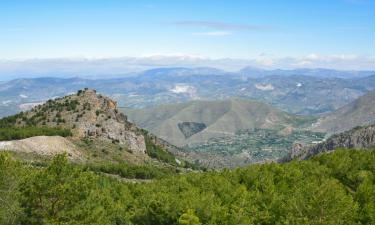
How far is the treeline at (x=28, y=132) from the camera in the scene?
17309 cm

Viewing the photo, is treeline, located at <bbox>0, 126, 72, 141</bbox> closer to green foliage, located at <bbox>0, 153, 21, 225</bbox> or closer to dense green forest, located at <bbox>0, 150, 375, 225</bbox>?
dense green forest, located at <bbox>0, 150, 375, 225</bbox>

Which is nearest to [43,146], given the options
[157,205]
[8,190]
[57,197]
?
[157,205]

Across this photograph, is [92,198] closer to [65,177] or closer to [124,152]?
[65,177]

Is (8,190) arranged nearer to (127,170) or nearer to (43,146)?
(43,146)

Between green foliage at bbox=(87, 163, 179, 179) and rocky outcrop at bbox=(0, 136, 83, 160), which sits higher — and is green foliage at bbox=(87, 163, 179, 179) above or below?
below

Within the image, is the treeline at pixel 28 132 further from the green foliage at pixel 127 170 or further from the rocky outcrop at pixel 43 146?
the green foliage at pixel 127 170

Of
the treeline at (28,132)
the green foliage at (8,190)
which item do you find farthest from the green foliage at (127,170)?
the green foliage at (8,190)

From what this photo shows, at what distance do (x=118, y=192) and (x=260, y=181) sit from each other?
31.5 m

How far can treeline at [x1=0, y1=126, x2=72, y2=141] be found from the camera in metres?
173

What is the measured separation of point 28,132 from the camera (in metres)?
177

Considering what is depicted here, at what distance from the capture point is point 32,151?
151m

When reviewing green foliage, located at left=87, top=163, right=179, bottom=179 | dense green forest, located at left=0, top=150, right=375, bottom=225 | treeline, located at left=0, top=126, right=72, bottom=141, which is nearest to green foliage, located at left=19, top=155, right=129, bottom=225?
dense green forest, located at left=0, top=150, right=375, bottom=225

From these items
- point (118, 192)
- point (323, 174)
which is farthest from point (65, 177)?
point (323, 174)

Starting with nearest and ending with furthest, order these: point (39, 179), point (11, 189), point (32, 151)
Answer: point (39, 179) → point (11, 189) → point (32, 151)
